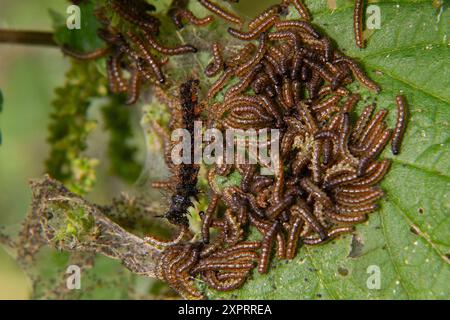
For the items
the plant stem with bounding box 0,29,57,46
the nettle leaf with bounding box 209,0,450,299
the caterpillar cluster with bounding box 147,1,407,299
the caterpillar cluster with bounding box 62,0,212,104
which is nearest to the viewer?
the nettle leaf with bounding box 209,0,450,299

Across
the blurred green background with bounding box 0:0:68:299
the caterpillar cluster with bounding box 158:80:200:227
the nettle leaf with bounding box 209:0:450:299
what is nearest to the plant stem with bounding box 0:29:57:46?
the blurred green background with bounding box 0:0:68:299

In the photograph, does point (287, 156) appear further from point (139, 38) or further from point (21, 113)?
point (21, 113)

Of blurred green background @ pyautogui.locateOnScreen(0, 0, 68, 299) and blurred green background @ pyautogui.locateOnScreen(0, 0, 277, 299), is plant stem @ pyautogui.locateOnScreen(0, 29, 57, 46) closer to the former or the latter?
blurred green background @ pyautogui.locateOnScreen(0, 0, 277, 299)

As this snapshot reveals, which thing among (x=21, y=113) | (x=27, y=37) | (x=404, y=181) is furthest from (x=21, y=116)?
(x=404, y=181)

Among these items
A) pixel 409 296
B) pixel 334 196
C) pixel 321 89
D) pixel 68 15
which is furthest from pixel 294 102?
pixel 68 15

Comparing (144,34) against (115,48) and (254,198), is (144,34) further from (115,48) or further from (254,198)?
(254,198)

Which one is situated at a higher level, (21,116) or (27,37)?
(27,37)
